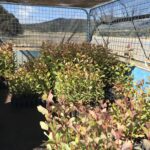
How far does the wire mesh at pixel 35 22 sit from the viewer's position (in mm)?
8344

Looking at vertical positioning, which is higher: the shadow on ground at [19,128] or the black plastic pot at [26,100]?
the black plastic pot at [26,100]

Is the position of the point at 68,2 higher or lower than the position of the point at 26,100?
higher

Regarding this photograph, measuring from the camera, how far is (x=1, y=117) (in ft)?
17.5

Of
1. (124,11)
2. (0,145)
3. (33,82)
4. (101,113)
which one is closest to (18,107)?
(33,82)

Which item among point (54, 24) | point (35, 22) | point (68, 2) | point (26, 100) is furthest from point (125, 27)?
point (35, 22)

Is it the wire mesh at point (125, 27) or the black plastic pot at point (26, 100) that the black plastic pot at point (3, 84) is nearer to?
the black plastic pot at point (26, 100)

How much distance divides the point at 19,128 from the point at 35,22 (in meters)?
4.31

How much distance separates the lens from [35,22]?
27.9ft

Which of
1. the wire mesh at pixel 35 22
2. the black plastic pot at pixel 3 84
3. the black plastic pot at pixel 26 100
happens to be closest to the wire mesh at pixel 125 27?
the wire mesh at pixel 35 22

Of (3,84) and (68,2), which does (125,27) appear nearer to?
(68,2)

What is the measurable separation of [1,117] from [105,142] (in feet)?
12.3

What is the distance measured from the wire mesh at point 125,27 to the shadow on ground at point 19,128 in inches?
78.0

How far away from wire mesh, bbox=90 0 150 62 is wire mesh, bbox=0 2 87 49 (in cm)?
74

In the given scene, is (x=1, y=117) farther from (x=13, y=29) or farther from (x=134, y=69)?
(x=13, y=29)
